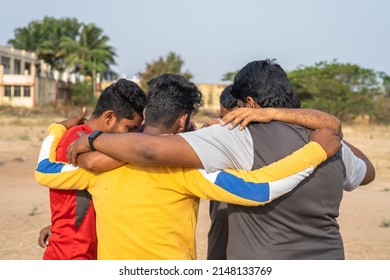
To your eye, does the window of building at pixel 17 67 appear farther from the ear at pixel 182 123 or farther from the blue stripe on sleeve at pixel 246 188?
the blue stripe on sleeve at pixel 246 188

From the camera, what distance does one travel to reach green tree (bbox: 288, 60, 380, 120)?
38.8 metres

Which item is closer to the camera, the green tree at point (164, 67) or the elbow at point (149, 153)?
the elbow at point (149, 153)

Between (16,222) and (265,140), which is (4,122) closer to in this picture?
(16,222)

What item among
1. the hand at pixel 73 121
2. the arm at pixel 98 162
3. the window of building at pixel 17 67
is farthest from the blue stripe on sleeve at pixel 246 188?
the window of building at pixel 17 67

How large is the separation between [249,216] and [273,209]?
0.34 ft

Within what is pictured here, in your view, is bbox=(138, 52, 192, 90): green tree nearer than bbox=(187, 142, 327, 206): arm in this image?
No

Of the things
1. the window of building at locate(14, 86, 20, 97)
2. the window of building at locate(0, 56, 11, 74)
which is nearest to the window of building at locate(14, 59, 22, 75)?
the window of building at locate(0, 56, 11, 74)

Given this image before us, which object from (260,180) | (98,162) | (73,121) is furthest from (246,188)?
(73,121)

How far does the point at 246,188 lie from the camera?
2096 mm

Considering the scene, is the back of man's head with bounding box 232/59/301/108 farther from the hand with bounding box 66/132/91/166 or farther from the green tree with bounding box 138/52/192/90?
the green tree with bounding box 138/52/192/90

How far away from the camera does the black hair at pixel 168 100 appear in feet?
7.46

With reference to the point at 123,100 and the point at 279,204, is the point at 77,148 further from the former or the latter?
the point at 279,204

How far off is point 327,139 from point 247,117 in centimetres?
33

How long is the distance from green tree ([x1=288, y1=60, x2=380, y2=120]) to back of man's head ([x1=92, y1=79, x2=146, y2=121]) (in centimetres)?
3661
